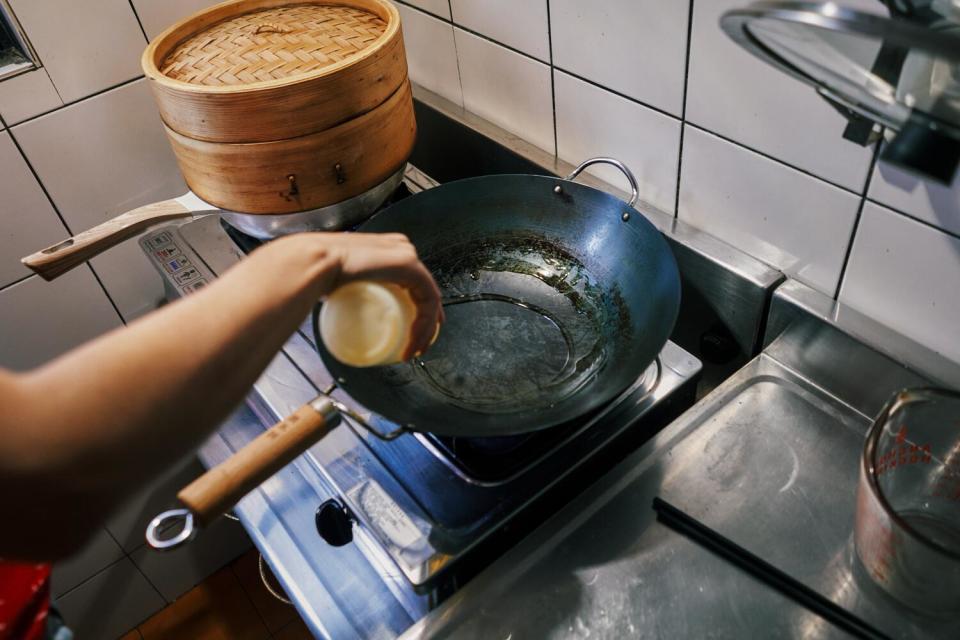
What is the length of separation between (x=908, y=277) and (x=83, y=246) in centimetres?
81

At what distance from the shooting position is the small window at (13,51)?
2.99 feet

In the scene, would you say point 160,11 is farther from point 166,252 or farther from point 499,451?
point 499,451

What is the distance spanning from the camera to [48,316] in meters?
1.10

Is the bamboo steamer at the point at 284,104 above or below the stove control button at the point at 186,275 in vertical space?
above

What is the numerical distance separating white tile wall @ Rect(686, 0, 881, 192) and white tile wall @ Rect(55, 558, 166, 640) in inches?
52.7

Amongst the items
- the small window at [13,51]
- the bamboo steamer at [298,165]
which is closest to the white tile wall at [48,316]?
the small window at [13,51]

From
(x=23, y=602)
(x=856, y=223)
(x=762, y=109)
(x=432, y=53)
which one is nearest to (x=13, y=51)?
(x=432, y=53)

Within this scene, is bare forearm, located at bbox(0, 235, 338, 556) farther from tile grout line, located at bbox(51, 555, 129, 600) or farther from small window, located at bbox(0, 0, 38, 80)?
tile grout line, located at bbox(51, 555, 129, 600)

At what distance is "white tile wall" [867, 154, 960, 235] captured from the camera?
1.81 ft

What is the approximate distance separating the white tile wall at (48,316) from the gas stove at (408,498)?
0.54m

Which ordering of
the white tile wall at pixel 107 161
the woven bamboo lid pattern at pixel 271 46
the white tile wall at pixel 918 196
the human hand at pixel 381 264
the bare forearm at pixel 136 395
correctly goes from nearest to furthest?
the bare forearm at pixel 136 395 < the human hand at pixel 381 264 < the white tile wall at pixel 918 196 < the woven bamboo lid pattern at pixel 271 46 < the white tile wall at pixel 107 161

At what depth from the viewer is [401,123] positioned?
85 centimetres

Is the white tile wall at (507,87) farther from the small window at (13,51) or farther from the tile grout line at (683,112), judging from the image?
the small window at (13,51)

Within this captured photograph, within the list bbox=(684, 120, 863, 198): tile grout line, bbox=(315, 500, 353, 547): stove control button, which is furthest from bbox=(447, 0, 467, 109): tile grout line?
bbox=(315, 500, 353, 547): stove control button
